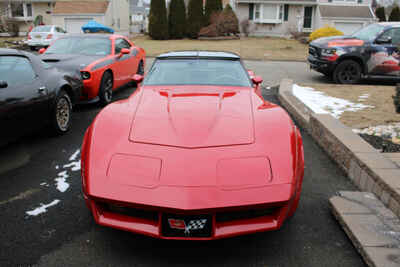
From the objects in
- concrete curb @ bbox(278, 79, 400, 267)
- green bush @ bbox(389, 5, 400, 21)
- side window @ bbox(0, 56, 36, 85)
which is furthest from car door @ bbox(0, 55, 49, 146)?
green bush @ bbox(389, 5, 400, 21)

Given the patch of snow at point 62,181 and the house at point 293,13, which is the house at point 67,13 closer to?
the house at point 293,13

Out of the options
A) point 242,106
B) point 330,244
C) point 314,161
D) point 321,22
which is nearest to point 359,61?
point 314,161

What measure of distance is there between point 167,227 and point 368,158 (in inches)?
96.6

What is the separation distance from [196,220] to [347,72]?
9.52m

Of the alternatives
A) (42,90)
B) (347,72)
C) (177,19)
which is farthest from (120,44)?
(177,19)

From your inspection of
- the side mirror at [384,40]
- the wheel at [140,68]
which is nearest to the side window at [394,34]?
the side mirror at [384,40]

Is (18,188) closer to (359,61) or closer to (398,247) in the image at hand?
(398,247)

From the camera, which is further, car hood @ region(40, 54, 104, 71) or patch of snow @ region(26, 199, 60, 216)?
car hood @ region(40, 54, 104, 71)

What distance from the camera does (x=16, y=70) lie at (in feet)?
16.0

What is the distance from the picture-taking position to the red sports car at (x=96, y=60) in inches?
286

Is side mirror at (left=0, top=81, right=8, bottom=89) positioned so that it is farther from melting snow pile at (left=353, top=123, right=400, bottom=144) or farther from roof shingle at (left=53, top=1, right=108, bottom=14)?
roof shingle at (left=53, top=1, right=108, bottom=14)

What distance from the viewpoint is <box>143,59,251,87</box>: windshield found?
175 inches

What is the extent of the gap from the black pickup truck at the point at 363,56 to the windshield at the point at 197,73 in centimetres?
669

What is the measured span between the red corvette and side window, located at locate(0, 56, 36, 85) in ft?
6.36
